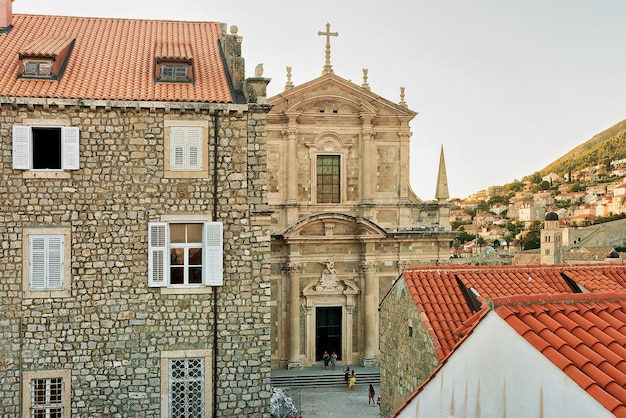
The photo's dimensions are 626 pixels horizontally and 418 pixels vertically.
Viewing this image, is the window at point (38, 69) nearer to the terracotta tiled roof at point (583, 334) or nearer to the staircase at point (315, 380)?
the terracotta tiled roof at point (583, 334)

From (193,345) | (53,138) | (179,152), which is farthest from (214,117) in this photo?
(193,345)

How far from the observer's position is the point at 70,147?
576 inches

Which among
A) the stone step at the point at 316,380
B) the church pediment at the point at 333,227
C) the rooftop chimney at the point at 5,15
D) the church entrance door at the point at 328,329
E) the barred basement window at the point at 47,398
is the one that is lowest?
the stone step at the point at 316,380

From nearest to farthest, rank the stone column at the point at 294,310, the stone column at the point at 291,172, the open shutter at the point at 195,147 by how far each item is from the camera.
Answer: the open shutter at the point at 195,147 < the stone column at the point at 294,310 < the stone column at the point at 291,172

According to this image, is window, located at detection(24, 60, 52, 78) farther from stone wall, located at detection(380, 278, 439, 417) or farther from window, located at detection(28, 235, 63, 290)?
stone wall, located at detection(380, 278, 439, 417)

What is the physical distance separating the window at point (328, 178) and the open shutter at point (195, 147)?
52.3 ft

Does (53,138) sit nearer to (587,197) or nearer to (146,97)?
(146,97)

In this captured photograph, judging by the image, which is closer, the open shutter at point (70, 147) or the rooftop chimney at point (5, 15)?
the open shutter at point (70, 147)

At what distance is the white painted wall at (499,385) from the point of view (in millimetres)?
6242

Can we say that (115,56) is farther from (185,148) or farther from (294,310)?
(294,310)

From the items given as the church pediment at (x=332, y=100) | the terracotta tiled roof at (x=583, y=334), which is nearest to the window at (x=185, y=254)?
the terracotta tiled roof at (x=583, y=334)

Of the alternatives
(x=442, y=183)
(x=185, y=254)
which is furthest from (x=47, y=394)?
(x=442, y=183)

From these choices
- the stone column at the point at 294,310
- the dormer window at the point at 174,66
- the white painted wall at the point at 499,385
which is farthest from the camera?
the stone column at the point at 294,310

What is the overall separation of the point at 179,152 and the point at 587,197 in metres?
154
